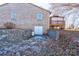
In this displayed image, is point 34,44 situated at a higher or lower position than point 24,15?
lower

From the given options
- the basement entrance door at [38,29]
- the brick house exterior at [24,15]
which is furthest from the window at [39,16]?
the basement entrance door at [38,29]

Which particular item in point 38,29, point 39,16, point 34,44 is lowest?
point 34,44

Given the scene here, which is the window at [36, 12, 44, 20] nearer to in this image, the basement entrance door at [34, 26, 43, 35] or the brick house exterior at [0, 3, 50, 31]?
the brick house exterior at [0, 3, 50, 31]

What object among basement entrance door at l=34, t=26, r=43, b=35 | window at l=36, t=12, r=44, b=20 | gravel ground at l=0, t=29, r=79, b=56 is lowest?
gravel ground at l=0, t=29, r=79, b=56

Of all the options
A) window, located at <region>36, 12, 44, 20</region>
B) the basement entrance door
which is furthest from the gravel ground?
window, located at <region>36, 12, 44, 20</region>

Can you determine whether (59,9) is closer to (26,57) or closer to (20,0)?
(20,0)

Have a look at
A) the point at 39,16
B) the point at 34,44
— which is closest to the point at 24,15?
the point at 39,16

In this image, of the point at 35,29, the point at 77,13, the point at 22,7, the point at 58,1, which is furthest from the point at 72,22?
the point at 22,7

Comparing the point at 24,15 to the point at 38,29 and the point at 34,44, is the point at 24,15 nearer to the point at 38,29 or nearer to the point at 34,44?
the point at 38,29

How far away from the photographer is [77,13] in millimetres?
2158

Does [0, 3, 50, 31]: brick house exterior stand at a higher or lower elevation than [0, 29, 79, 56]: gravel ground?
higher

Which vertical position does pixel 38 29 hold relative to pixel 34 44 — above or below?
above

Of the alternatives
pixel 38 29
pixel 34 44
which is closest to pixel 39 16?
pixel 38 29

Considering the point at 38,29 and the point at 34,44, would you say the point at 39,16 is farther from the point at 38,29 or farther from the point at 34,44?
the point at 34,44
